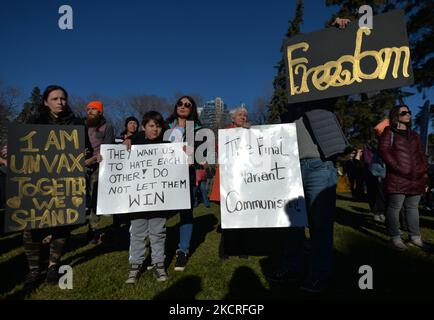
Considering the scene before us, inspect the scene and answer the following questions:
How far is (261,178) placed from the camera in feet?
9.12

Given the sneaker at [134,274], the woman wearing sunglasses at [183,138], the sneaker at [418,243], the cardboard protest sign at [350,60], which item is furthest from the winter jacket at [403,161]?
the sneaker at [134,274]

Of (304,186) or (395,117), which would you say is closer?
(304,186)

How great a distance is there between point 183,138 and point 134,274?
1.64m

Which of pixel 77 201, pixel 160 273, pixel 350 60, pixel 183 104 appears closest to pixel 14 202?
pixel 77 201

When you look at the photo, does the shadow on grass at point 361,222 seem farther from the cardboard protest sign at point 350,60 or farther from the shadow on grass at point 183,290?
the shadow on grass at point 183,290

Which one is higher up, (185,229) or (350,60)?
(350,60)

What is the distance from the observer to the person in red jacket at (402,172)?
382 cm

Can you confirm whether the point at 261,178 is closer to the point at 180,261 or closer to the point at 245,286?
the point at 245,286

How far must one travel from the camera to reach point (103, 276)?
2957 millimetres

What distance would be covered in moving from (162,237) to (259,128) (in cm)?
160

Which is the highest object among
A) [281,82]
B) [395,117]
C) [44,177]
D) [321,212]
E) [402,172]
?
[281,82]

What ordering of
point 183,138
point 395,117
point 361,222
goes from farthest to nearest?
1. point 361,222
2. point 395,117
3. point 183,138
